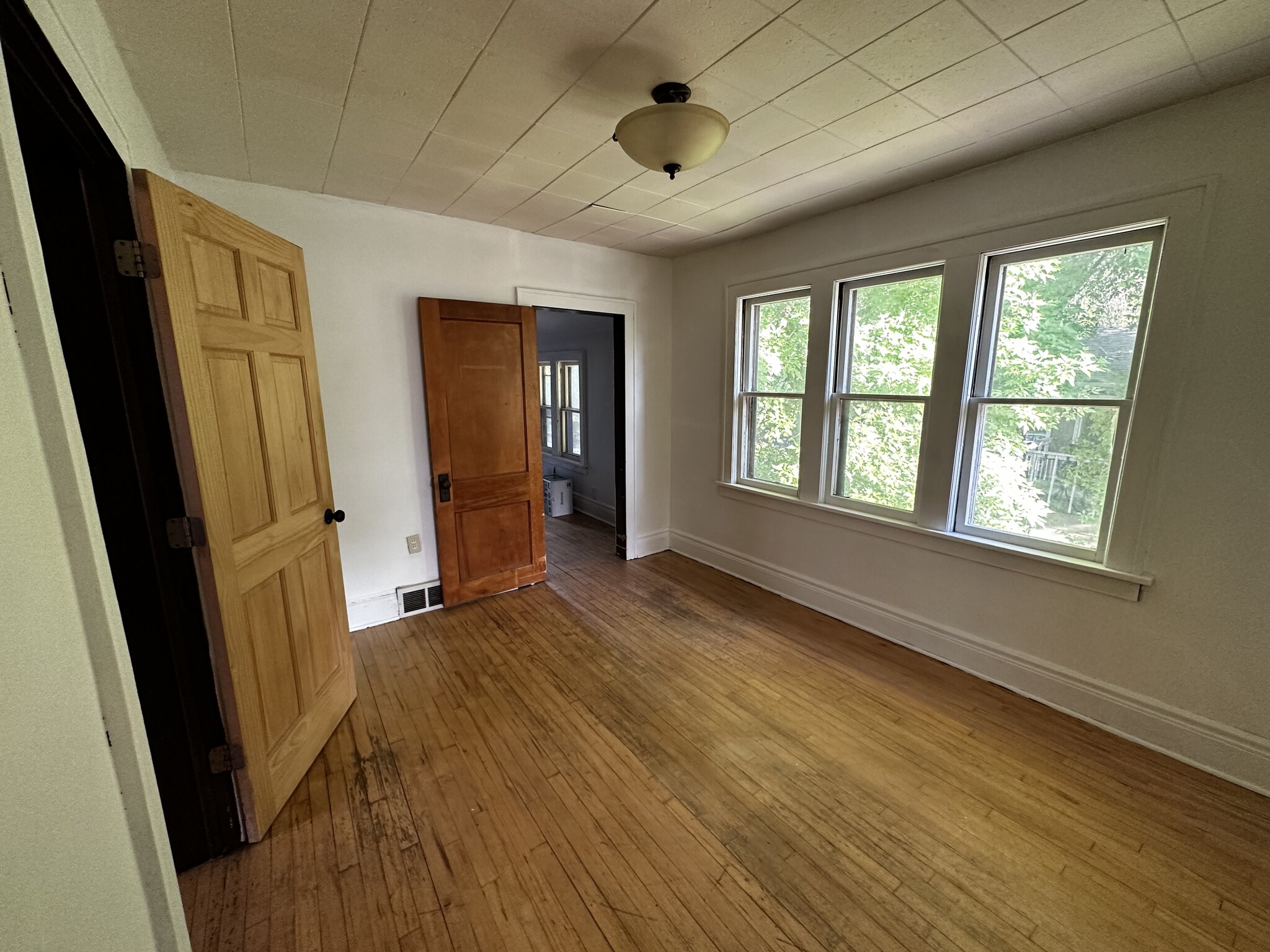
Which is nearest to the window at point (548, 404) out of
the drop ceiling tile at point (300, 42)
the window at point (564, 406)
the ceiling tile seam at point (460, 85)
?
the window at point (564, 406)

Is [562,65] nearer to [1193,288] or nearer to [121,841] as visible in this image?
[121,841]

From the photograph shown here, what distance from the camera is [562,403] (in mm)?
6637

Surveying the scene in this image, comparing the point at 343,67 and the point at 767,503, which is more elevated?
the point at 343,67

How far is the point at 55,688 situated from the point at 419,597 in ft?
8.98

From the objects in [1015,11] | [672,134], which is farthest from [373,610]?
[1015,11]

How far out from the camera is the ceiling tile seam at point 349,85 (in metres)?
1.40

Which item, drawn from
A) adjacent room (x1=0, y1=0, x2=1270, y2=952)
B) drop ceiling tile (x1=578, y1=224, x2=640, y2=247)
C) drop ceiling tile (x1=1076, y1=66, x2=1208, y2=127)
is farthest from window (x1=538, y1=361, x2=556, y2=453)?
drop ceiling tile (x1=1076, y1=66, x2=1208, y2=127)

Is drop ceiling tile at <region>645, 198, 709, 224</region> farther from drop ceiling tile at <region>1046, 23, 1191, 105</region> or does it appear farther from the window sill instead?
the window sill

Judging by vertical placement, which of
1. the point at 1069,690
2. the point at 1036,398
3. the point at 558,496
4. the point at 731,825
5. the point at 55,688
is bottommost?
the point at 731,825

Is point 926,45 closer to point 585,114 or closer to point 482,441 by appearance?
point 585,114

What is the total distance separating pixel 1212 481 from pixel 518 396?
3.48m

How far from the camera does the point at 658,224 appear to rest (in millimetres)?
3281

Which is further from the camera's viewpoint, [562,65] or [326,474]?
[326,474]

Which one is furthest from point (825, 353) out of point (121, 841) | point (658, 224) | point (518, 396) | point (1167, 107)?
point (121, 841)
